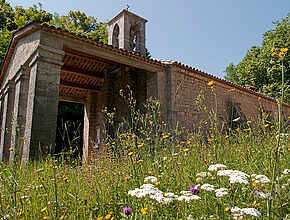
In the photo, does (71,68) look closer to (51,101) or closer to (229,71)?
(51,101)

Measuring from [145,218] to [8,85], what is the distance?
1015 centimetres

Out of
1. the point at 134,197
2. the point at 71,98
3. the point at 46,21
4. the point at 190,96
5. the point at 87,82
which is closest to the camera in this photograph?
the point at 134,197

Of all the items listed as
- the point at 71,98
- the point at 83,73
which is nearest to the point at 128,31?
the point at 83,73

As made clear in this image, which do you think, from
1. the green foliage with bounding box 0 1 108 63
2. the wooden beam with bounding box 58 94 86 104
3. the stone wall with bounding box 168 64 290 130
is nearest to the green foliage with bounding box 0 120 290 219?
the stone wall with bounding box 168 64 290 130

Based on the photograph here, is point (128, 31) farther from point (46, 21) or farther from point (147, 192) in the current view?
point (46, 21)

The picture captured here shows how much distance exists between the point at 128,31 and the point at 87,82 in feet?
A: 11.5

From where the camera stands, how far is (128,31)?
36.4ft

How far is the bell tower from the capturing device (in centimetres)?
1095

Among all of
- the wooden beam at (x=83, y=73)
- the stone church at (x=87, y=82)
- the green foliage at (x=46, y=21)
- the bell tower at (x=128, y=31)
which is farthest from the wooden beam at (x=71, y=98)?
the green foliage at (x=46, y=21)

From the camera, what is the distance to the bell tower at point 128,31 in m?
10.9

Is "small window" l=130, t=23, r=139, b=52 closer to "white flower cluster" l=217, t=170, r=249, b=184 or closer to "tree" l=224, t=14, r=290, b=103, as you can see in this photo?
"white flower cluster" l=217, t=170, r=249, b=184

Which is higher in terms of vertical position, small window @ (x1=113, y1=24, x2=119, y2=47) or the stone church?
small window @ (x1=113, y1=24, x2=119, y2=47)

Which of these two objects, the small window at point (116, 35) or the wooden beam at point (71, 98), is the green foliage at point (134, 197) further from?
the wooden beam at point (71, 98)

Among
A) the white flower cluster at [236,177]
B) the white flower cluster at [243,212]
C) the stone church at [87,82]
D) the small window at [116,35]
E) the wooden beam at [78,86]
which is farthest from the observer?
the small window at [116,35]
